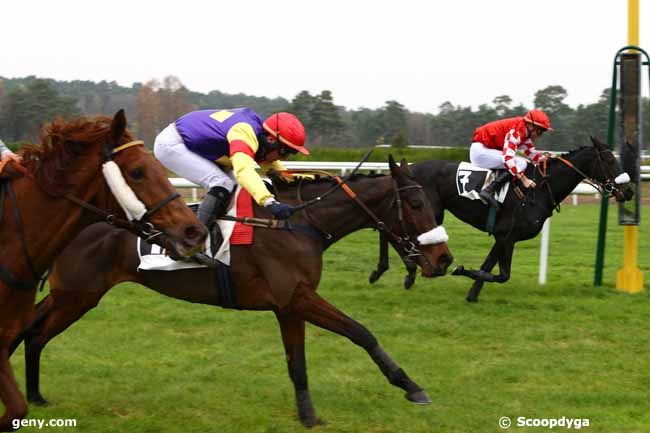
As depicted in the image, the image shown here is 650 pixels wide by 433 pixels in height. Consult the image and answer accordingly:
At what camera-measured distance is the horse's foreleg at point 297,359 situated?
4414 mm

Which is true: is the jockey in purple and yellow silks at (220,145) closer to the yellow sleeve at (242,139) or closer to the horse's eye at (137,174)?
the yellow sleeve at (242,139)

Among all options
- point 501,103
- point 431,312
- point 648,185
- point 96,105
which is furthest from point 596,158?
point 96,105

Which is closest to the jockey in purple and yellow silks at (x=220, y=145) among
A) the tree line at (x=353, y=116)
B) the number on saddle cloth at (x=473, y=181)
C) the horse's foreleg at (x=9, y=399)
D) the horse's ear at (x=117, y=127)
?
the horse's ear at (x=117, y=127)

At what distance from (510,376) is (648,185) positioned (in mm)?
16371

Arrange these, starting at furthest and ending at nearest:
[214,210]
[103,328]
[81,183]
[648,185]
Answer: [648,185] → [103,328] → [214,210] → [81,183]

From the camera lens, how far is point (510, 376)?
207 inches

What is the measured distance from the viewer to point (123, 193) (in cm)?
314

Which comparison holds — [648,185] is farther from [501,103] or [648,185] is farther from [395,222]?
[395,222]

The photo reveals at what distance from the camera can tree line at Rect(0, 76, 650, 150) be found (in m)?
21.7

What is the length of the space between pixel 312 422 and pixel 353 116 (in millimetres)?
33098

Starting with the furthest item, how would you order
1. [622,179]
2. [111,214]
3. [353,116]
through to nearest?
[353,116] → [622,179] → [111,214]

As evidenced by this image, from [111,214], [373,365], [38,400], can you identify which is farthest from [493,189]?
[111,214]

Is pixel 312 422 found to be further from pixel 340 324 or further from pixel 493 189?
pixel 493 189

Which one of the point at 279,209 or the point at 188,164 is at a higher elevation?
the point at 188,164
